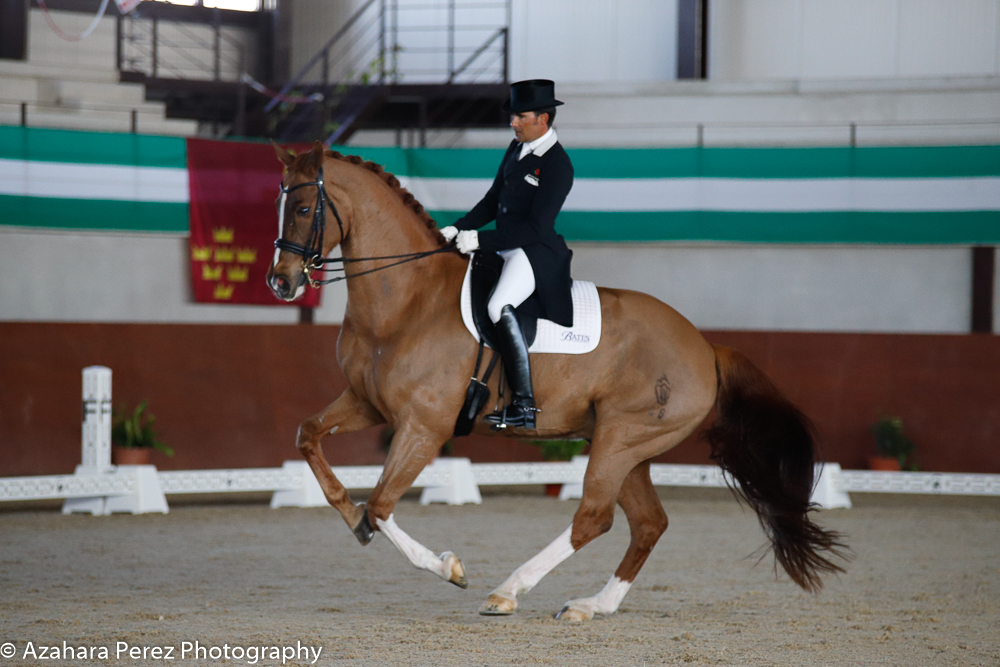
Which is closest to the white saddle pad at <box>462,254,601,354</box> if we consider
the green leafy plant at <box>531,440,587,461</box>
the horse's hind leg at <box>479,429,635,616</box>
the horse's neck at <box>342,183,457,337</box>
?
the horse's neck at <box>342,183,457,337</box>

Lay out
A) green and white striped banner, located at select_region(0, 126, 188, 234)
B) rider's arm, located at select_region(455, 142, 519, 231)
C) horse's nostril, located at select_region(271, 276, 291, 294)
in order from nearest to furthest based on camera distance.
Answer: horse's nostril, located at select_region(271, 276, 291, 294) → rider's arm, located at select_region(455, 142, 519, 231) → green and white striped banner, located at select_region(0, 126, 188, 234)

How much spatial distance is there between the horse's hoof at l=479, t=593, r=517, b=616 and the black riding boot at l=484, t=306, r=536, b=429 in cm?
75

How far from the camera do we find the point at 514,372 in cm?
465

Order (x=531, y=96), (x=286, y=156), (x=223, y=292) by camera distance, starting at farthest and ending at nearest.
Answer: (x=223, y=292) < (x=531, y=96) < (x=286, y=156)

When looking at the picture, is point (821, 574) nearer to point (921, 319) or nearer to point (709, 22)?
point (921, 319)

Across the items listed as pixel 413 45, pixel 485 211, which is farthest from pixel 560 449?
pixel 413 45

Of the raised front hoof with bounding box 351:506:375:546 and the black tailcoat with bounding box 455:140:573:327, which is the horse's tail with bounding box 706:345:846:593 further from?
the raised front hoof with bounding box 351:506:375:546

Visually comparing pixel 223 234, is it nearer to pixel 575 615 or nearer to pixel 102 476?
pixel 102 476

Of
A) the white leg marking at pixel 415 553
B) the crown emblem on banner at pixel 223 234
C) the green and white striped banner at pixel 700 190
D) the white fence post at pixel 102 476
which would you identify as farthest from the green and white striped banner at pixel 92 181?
the white leg marking at pixel 415 553

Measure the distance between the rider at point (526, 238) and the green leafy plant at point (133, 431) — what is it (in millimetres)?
5033

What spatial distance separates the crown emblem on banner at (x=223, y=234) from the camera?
33.1 feet

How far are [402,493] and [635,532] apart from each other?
1.20m

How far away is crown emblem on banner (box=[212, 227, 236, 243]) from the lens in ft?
33.1

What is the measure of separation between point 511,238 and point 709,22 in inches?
355
